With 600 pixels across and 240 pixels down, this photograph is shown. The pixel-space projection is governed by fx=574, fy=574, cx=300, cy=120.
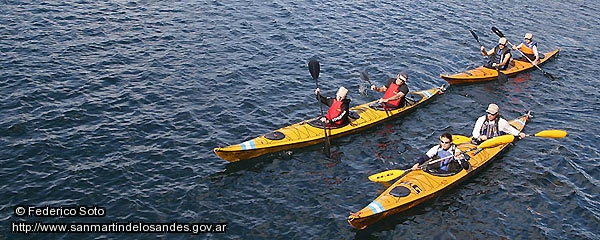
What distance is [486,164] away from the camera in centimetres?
1750

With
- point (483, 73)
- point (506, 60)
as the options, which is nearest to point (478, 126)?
point (483, 73)

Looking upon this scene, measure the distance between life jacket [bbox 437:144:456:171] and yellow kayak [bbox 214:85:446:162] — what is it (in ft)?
12.2

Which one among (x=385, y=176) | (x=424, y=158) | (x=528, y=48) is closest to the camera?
(x=385, y=176)

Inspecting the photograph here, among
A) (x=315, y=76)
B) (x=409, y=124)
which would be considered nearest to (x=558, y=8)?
(x=409, y=124)

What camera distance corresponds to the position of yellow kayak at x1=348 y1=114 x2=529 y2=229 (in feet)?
46.5

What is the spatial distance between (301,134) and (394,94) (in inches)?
169

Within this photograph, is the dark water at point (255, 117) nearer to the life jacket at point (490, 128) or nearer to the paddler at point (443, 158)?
the paddler at point (443, 158)

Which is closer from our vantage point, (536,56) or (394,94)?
(394,94)

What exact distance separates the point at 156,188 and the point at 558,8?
1166 inches

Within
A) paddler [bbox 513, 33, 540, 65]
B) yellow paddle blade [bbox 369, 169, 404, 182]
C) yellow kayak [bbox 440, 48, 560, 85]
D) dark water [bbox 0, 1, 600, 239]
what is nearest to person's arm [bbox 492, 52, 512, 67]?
yellow kayak [bbox 440, 48, 560, 85]

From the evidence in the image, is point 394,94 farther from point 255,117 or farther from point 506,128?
point 255,117

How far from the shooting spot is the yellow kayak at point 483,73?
76.9 feet

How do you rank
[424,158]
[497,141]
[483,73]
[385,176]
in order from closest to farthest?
[385,176], [424,158], [497,141], [483,73]

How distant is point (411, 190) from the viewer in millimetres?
15227
